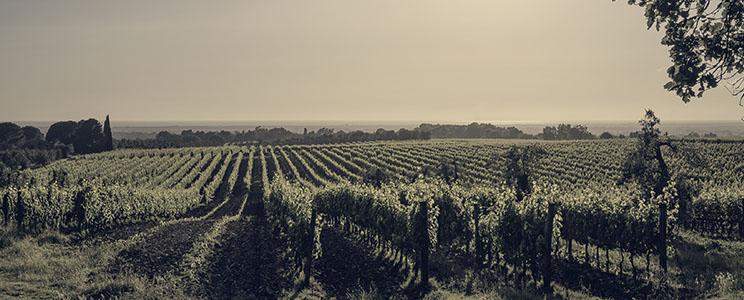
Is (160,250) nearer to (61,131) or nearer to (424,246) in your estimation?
(424,246)

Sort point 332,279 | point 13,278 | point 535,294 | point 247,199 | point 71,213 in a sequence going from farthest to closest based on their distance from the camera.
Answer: point 247,199
point 71,213
point 332,279
point 13,278
point 535,294

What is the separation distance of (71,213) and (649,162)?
4280cm

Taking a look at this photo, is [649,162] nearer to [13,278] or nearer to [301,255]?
[301,255]

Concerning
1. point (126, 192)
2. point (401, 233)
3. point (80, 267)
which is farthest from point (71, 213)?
point (401, 233)

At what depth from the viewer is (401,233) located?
75.6ft

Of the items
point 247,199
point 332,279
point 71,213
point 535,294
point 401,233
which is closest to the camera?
point 535,294

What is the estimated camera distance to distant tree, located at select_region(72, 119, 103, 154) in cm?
12412

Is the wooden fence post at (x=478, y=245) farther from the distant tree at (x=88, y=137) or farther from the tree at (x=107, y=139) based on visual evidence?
the distant tree at (x=88, y=137)

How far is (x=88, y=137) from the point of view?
129625mm

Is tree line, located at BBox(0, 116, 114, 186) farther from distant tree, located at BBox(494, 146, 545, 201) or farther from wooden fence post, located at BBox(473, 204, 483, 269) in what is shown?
wooden fence post, located at BBox(473, 204, 483, 269)

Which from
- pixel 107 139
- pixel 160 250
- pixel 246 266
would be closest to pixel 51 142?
pixel 107 139

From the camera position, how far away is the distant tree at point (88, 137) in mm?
124125

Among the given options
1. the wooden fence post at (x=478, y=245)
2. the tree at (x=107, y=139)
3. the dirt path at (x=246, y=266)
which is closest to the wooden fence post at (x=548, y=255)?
the wooden fence post at (x=478, y=245)

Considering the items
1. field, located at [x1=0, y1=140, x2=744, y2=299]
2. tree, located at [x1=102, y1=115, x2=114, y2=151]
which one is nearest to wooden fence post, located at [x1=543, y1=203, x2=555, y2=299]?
field, located at [x1=0, y1=140, x2=744, y2=299]
